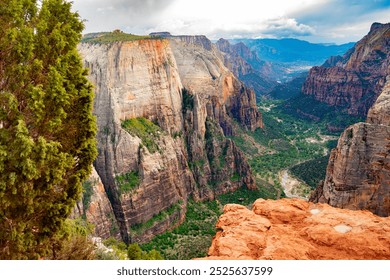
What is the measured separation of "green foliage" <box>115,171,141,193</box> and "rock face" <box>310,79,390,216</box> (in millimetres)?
30570

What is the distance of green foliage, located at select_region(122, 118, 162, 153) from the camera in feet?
184

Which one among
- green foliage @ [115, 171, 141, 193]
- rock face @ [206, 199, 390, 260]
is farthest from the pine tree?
green foliage @ [115, 171, 141, 193]

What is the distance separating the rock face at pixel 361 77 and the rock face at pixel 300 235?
140 meters

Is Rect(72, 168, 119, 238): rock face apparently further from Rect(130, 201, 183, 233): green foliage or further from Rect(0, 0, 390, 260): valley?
Rect(130, 201, 183, 233): green foliage

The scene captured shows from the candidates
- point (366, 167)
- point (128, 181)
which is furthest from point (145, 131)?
point (366, 167)

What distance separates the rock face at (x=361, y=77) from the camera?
146 m

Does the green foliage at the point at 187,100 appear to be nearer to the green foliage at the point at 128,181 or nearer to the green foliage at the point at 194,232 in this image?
the green foliage at the point at 194,232

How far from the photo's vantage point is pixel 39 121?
555 inches

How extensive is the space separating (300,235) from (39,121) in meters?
12.5

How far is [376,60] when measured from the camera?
150 m

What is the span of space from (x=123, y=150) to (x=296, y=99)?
508ft

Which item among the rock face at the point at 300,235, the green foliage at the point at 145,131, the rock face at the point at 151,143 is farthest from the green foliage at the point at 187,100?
the rock face at the point at 300,235

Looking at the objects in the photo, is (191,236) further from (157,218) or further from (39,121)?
(39,121)
